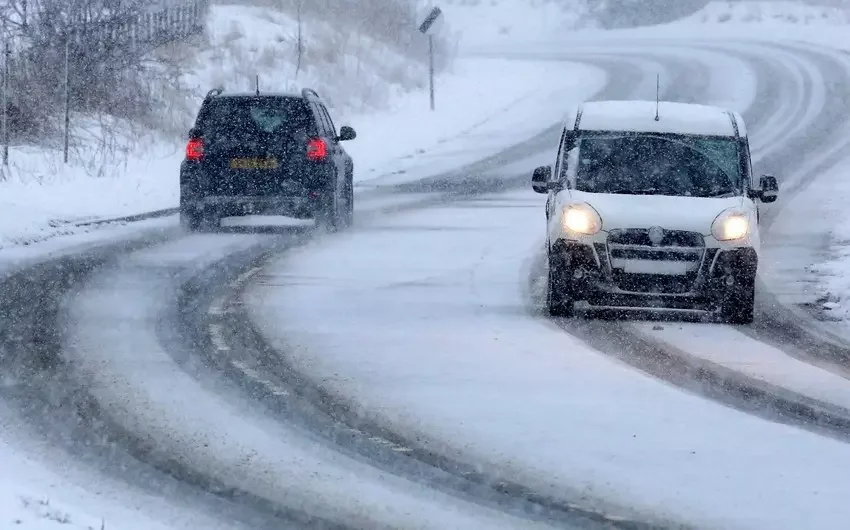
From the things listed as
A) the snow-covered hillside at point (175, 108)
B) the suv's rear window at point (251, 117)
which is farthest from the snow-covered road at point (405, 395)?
the snow-covered hillside at point (175, 108)

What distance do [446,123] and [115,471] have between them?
101 feet

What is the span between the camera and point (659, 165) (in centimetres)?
1352

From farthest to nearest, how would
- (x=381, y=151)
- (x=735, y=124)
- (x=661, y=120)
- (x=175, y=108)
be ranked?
(x=381, y=151) → (x=175, y=108) → (x=735, y=124) → (x=661, y=120)

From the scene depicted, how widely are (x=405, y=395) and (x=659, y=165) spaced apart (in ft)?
16.0

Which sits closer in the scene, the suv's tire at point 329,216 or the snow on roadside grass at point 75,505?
the snow on roadside grass at point 75,505

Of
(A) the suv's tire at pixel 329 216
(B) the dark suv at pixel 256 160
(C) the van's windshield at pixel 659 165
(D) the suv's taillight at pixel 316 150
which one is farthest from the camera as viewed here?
(A) the suv's tire at pixel 329 216

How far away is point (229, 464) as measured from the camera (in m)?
7.55

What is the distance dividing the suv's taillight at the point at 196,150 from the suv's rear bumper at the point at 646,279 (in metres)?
7.52

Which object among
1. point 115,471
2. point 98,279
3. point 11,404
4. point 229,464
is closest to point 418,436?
point 229,464

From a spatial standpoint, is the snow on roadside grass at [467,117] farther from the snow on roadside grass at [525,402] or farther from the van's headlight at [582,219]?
the van's headlight at [582,219]

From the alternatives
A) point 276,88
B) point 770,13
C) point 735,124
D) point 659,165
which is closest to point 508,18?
point 770,13

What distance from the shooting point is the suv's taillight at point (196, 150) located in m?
19.0

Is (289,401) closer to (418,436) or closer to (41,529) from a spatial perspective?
(418,436)

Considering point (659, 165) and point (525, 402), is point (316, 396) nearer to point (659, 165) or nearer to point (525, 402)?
point (525, 402)
